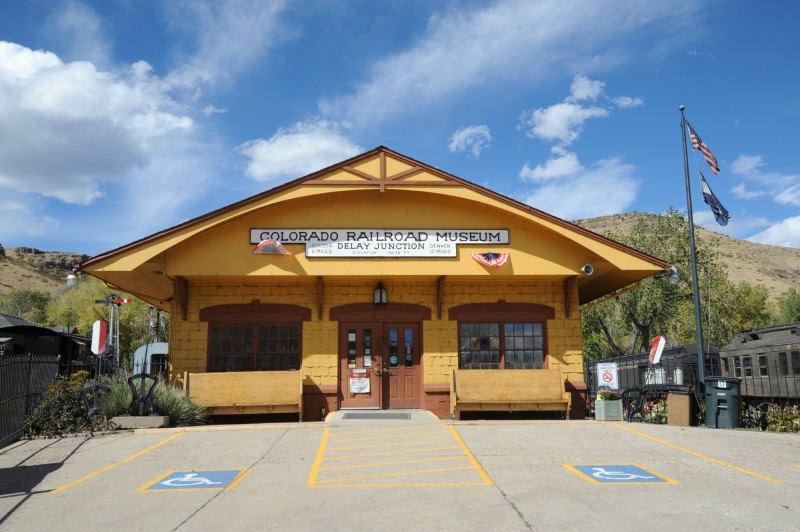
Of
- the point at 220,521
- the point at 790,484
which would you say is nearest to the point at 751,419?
the point at 790,484

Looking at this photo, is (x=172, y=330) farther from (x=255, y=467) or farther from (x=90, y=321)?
(x=90, y=321)

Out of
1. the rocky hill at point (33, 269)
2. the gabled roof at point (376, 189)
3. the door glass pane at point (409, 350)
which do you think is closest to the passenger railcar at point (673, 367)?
the gabled roof at point (376, 189)

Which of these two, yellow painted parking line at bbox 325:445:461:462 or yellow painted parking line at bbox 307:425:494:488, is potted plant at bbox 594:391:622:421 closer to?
yellow painted parking line at bbox 307:425:494:488

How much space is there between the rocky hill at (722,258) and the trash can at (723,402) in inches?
2879

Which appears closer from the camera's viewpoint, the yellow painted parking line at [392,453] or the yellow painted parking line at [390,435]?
the yellow painted parking line at [392,453]

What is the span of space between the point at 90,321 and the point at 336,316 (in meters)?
47.7

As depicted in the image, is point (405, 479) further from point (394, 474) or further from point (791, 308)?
point (791, 308)

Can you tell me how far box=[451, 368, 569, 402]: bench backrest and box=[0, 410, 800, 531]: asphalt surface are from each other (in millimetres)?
1760

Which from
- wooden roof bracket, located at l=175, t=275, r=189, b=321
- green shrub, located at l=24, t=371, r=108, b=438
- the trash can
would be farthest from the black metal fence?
the trash can

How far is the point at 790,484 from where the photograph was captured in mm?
8156

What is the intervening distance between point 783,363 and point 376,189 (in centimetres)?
1289

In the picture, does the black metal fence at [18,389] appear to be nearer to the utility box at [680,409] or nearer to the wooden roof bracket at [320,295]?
the wooden roof bracket at [320,295]

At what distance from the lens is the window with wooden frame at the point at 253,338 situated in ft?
51.1

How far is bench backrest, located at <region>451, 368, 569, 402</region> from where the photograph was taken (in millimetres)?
14594
